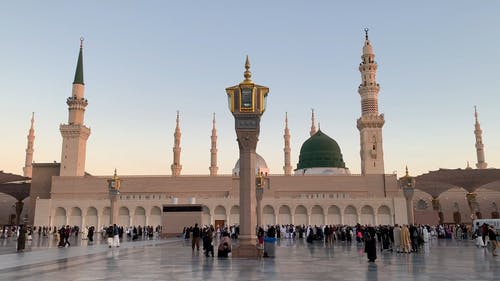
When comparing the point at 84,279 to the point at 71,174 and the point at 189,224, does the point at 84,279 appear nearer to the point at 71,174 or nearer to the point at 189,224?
the point at 189,224

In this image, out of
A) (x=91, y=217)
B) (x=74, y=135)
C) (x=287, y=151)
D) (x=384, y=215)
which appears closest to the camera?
(x=384, y=215)

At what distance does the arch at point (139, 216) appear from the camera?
56.8m

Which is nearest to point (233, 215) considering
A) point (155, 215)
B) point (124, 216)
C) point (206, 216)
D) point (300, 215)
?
point (206, 216)

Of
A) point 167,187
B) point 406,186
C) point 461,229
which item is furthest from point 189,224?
point 167,187

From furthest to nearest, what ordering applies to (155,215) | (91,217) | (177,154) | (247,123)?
→ (177,154), (91,217), (155,215), (247,123)

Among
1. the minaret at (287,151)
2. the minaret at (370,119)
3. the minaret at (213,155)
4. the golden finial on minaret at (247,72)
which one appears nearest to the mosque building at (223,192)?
the minaret at (370,119)

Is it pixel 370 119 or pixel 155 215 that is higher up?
pixel 370 119

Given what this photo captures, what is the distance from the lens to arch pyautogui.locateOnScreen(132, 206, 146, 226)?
56.8 metres

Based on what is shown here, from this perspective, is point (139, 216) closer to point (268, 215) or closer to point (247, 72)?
point (268, 215)

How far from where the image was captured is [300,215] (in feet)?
183

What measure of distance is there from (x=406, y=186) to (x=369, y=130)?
1126 inches

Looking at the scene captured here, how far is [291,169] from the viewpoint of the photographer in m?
72.0

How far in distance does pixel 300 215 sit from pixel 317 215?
2130 millimetres

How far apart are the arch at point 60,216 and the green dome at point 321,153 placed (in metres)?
35.7
